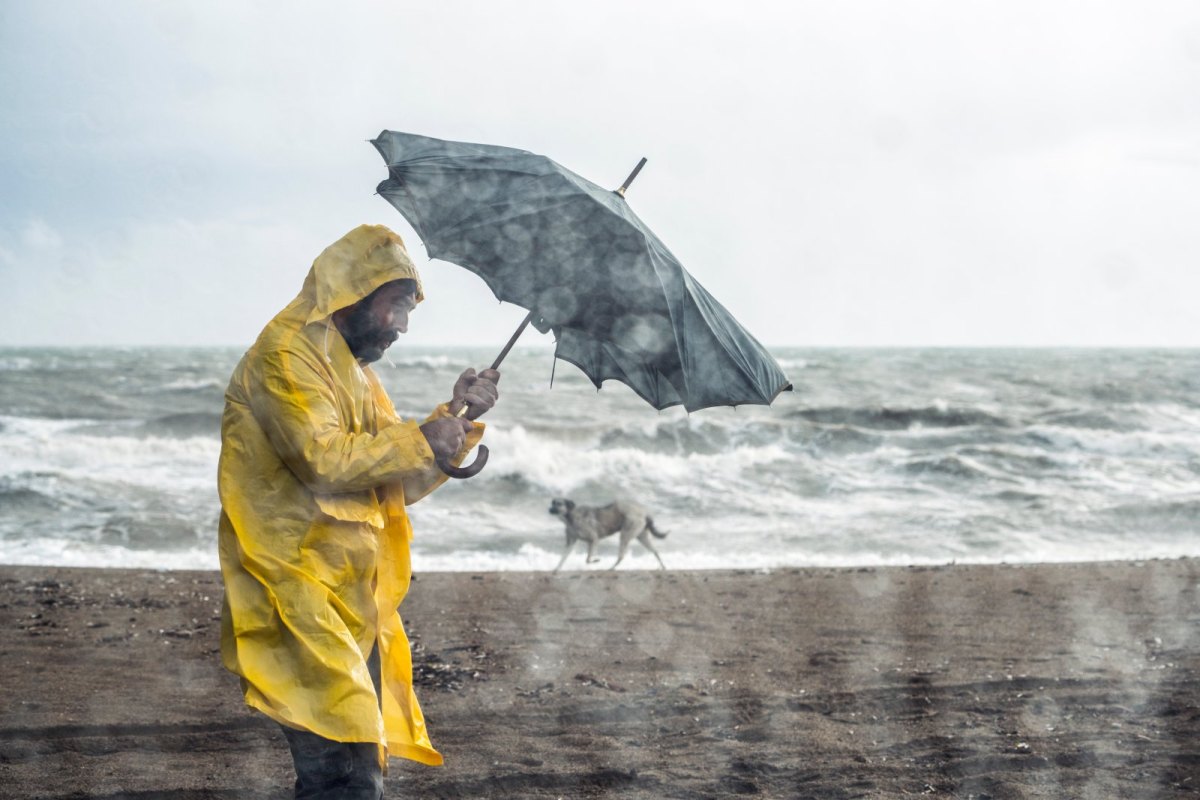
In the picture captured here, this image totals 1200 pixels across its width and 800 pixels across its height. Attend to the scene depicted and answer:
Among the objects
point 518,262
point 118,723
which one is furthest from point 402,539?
point 118,723

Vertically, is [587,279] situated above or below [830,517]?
above

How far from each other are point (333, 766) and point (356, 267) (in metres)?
1.11

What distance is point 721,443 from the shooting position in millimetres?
19688

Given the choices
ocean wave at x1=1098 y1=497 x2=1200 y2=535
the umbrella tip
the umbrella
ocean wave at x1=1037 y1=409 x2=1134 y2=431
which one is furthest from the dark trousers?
ocean wave at x1=1037 y1=409 x2=1134 y2=431

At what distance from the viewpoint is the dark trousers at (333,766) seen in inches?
94.1

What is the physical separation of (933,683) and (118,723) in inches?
148

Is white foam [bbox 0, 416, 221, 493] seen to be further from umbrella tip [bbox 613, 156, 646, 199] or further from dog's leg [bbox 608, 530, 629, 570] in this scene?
umbrella tip [bbox 613, 156, 646, 199]

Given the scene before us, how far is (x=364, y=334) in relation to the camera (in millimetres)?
2576

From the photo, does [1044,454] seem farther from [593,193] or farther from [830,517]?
[593,193]

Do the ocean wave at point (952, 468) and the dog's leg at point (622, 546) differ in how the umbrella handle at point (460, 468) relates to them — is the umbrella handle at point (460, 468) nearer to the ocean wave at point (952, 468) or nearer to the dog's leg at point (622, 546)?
the dog's leg at point (622, 546)

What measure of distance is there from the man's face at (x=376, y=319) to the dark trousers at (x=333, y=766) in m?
0.88

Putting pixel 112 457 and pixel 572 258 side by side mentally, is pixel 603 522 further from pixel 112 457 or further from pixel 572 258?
pixel 112 457

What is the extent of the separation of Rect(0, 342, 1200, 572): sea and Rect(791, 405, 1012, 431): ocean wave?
0.08 metres

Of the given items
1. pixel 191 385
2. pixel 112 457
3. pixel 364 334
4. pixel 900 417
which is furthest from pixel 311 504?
pixel 191 385
